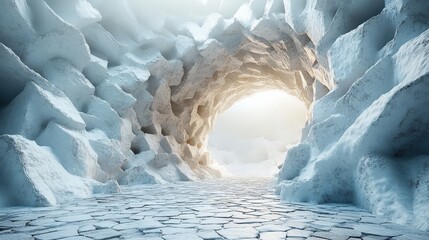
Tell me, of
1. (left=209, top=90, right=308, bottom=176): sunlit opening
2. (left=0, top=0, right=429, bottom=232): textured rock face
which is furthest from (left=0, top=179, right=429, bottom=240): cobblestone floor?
(left=209, top=90, right=308, bottom=176): sunlit opening

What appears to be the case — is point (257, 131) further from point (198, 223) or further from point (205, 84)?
point (198, 223)

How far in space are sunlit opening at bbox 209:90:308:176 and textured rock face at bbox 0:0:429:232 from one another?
712 inches

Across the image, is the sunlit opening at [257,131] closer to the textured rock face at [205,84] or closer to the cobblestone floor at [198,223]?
the textured rock face at [205,84]

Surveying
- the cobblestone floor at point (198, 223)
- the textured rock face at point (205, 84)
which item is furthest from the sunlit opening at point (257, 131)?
the cobblestone floor at point (198, 223)

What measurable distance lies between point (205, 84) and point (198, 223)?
1094 centimetres

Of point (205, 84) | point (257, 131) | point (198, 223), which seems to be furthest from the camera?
point (257, 131)

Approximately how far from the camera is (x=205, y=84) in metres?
13.9

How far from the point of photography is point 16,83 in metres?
6.50

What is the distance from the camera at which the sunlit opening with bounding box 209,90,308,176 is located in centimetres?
3300

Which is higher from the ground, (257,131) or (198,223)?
(257,131)

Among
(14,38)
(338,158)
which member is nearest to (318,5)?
(338,158)

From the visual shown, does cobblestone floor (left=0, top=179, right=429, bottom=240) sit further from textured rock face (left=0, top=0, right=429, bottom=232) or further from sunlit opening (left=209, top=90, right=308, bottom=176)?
sunlit opening (left=209, top=90, right=308, bottom=176)

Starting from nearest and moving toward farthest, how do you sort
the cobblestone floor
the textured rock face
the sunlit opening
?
the cobblestone floor
the textured rock face
the sunlit opening

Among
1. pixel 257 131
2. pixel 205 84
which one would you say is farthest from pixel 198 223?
pixel 257 131
